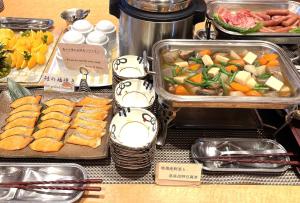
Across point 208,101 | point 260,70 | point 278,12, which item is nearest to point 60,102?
point 208,101

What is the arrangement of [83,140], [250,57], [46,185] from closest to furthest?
[46,185] → [83,140] → [250,57]

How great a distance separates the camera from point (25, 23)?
1.63 metres

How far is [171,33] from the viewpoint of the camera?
122 centimetres

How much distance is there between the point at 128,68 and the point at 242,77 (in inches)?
16.7

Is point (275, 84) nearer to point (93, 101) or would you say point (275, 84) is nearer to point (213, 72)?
point (213, 72)

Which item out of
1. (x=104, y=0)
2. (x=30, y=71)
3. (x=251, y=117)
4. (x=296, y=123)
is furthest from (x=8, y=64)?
(x=296, y=123)

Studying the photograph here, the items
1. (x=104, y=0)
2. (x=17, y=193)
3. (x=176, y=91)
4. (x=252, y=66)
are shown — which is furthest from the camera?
(x=104, y=0)

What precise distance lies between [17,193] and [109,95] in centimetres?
49

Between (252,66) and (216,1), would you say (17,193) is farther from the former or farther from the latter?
(216,1)

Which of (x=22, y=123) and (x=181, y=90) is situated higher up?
(x=181, y=90)

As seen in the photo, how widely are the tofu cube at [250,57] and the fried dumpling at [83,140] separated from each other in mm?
640

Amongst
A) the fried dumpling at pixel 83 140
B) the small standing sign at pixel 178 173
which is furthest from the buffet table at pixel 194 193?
the fried dumpling at pixel 83 140

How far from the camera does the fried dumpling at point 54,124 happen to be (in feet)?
3.42

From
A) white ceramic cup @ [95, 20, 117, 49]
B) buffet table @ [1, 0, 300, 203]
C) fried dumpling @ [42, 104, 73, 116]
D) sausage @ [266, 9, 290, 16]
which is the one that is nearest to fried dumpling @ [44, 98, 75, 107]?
fried dumpling @ [42, 104, 73, 116]
